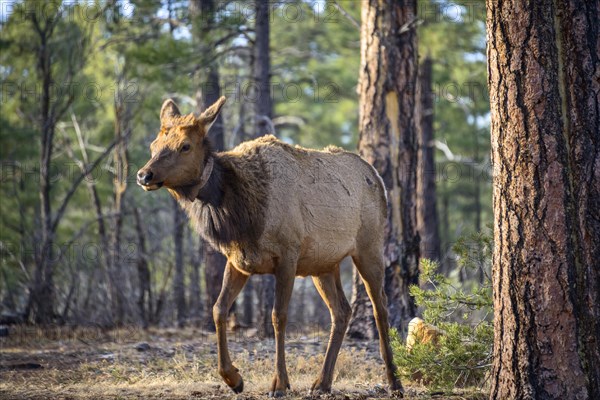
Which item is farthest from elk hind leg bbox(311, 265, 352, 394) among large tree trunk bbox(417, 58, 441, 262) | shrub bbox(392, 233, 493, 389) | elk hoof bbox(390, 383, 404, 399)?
large tree trunk bbox(417, 58, 441, 262)

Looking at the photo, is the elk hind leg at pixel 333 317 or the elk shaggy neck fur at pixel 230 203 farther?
the elk hind leg at pixel 333 317

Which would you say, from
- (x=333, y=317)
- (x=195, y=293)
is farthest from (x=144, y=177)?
(x=195, y=293)

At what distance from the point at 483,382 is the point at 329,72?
76.9 ft

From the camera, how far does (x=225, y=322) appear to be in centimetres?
802

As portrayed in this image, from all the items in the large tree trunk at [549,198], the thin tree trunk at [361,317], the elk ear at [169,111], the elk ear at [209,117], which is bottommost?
the thin tree trunk at [361,317]

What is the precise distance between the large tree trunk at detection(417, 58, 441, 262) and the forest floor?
769 cm

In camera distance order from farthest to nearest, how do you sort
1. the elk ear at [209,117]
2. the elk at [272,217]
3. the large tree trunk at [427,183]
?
the large tree trunk at [427,183] < the elk ear at [209,117] < the elk at [272,217]

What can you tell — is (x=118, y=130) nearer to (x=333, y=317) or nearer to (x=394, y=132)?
(x=394, y=132)

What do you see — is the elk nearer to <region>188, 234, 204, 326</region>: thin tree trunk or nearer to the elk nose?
the elk nose

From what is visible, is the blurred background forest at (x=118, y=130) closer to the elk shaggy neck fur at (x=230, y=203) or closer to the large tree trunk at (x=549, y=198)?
the elk shaggy neck fur at (x=230, y=203)

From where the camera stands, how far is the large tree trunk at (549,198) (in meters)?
5.90

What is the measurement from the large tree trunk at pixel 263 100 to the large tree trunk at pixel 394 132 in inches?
102

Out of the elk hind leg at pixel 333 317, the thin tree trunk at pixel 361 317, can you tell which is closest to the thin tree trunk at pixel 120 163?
the thin tree trunk at pixel 361 317

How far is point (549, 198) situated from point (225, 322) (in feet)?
11.4
